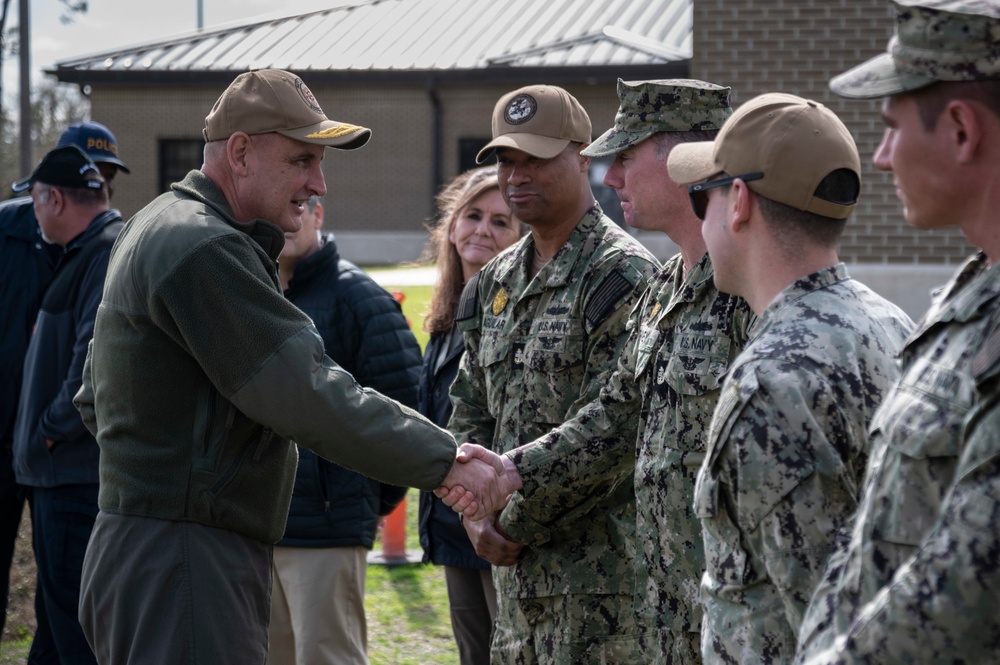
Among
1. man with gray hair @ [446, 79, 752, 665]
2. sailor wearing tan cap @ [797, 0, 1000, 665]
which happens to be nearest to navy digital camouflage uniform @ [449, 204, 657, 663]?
man with gray hair @ [446, 79, 752, 665]

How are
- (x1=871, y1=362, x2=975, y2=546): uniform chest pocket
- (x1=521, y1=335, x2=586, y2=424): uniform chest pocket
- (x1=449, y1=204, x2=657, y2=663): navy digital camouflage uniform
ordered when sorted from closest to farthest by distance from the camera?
(x1=871, y1=362, x2=975, y2=546): uniform chest pocket, (x1=449, y1=204, x2=657, y2=663): navy digital camouflage uniform, (x1=521, y1=335, x2=586, y2=424): uniform chest pocket

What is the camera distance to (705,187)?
8.35ft

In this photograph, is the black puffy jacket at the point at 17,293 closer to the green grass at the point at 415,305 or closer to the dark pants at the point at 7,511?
the dark pants at the point at 7,511

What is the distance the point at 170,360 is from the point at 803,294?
1741mm

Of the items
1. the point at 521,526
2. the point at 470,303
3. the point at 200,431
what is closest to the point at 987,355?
the point at 200,431

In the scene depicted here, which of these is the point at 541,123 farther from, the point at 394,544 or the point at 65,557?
the point at 394,544

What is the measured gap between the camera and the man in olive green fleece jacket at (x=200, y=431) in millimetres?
3123

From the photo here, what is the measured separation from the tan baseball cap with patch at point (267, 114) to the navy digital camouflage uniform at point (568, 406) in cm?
98

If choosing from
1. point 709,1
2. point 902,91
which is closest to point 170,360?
point 902,91

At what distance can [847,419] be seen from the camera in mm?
2250

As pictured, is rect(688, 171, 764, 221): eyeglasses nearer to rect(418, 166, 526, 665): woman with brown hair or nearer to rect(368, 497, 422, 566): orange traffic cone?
rect(418, 166, 526, 665): woman with brown hair

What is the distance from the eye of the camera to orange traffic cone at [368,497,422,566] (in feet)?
24.3

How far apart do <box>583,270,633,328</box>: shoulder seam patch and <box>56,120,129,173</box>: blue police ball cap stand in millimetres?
3191

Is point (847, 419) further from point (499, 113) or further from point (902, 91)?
point (499, 113)
